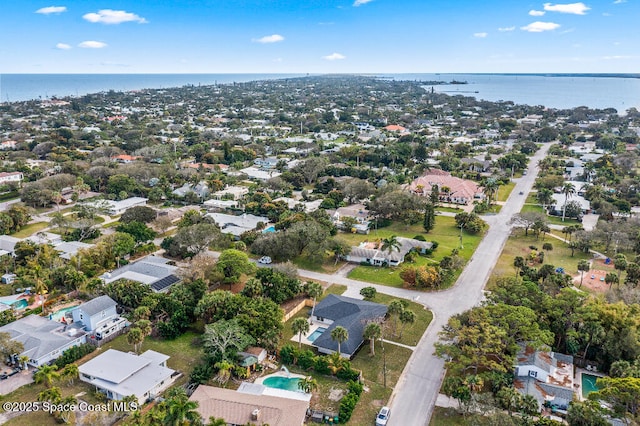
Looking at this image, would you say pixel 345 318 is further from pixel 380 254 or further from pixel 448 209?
pixel 448 209

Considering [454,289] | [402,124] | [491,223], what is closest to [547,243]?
[491,223]

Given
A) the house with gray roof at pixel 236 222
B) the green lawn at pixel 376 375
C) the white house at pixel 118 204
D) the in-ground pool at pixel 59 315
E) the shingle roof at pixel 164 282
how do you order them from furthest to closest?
1. the white house at pixel 118 204
2. the house with gray roof at pixel 236 222
3. the shingle roof at pixel 164 282
4. the in-ground pool at pixel 59 315
5. the green lawn at pixel 376 375

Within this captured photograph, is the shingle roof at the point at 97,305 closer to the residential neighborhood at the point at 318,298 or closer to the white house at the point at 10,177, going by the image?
the residential neighborhood at the point at 318,298

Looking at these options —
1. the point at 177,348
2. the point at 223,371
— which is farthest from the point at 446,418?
the point at 177,348

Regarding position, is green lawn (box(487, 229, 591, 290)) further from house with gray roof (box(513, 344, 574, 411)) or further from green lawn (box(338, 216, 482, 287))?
house with gray roof (box(513, 344, 574, 411))

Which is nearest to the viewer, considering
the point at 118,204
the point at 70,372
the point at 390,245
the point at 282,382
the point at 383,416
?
the point at 383,416

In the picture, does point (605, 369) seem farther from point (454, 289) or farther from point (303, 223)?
point (303, 223)

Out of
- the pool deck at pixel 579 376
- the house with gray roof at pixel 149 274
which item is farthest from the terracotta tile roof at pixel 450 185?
the house with gray roof at pixel 149 274
